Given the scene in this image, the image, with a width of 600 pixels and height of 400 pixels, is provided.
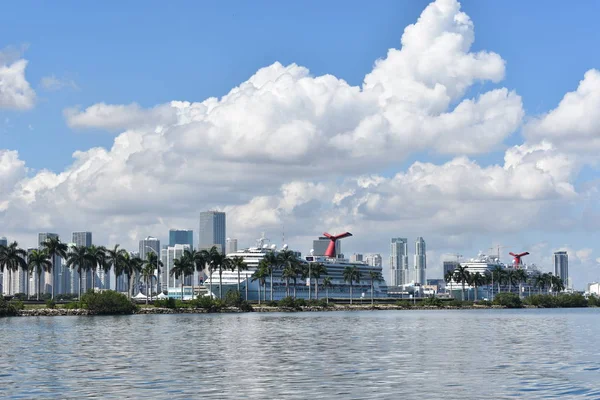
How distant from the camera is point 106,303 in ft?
507

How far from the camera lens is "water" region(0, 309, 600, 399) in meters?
41.4

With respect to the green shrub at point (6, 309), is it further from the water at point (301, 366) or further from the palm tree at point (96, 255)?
the water at point (301, 366)

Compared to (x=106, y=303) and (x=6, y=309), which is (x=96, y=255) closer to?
(x=106, y=303)

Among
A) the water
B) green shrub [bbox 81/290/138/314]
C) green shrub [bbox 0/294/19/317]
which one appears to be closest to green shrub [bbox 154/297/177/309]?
green shrub [bbox 81/290/138/314]

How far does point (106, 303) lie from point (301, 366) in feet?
352

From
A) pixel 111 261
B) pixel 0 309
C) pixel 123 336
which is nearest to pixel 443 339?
pixel 123 336

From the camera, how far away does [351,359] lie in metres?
A: 57.5

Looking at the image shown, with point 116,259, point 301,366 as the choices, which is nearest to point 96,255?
point 116,259

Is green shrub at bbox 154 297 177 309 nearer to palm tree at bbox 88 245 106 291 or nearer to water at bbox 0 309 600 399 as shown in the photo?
palm tree at bbox 88 245 106 291

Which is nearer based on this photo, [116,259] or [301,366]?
[301,366]

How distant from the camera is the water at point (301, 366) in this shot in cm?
4141

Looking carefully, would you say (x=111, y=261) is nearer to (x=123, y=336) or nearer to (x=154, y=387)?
(x=123, y=336)

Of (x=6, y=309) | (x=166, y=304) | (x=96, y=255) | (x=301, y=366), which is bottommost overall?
(x=301, y=366)

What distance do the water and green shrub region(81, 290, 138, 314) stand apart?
6837 centimetres
